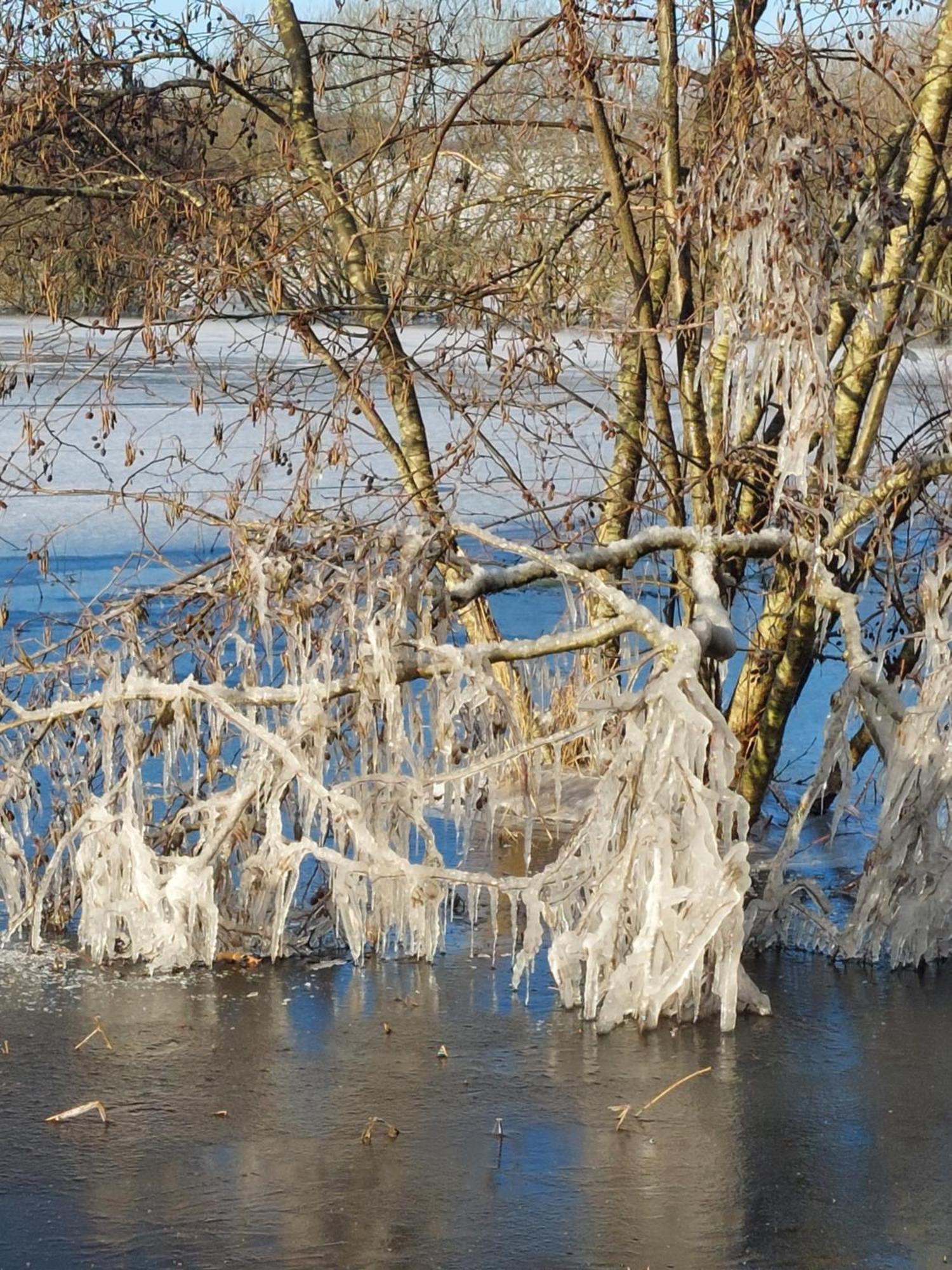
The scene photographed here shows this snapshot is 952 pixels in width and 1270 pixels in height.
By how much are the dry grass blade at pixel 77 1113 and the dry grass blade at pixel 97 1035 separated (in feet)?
1.60

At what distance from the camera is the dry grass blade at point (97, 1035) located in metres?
5.50

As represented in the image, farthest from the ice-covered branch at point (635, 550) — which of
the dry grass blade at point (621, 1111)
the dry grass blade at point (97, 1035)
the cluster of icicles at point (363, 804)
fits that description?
the dry grass blade at point (621, 1111)

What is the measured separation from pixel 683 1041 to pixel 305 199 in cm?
527

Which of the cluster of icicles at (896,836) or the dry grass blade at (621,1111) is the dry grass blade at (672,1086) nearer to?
the dry grass blade at (621,1111)

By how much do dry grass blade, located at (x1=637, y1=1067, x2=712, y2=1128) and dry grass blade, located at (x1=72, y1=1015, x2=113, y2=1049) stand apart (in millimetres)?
1632

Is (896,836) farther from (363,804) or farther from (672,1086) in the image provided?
(363,804)

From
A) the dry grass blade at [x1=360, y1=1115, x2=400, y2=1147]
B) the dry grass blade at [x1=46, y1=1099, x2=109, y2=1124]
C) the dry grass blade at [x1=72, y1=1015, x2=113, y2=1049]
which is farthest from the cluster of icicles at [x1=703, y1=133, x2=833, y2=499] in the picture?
the dry grass blade at [x1=46, y1=1099, x2=109, y2=1124]

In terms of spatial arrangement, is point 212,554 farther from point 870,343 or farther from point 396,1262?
point 396,1262

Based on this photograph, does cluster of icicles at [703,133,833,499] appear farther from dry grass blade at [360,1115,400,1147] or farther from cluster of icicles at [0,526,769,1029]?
dry grass blade at [360,1115,400,1147]

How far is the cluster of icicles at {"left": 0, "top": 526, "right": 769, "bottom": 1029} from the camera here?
570 cm

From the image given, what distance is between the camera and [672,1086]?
17.2 ft

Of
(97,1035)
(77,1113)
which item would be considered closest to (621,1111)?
(77,1113)

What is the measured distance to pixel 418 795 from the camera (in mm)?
6199

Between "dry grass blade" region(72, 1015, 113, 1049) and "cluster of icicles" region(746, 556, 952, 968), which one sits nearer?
"dry grass blade" region(72, 1015, 113, 1049)
